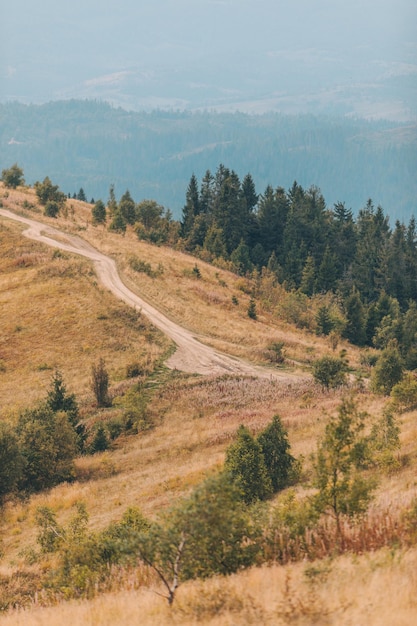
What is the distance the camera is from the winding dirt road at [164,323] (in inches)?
2083

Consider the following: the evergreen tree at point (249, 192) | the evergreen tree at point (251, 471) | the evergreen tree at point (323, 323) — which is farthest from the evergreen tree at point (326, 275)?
the evergreen tree at point (251, 471)

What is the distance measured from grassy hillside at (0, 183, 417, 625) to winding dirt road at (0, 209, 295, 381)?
1.47 metres

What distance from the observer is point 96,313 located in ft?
209

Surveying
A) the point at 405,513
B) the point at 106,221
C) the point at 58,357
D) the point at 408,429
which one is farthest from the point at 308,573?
the point at 106,221

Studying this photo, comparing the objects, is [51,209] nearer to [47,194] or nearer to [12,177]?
[47,194]

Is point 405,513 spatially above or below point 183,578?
above

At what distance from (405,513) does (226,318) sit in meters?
55.3

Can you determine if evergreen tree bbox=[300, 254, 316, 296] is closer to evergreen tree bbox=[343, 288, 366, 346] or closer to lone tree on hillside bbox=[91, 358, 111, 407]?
evergreen tree bbox=[343, 288, 366, 346]

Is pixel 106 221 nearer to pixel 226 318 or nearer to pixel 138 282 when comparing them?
pixel 138 282

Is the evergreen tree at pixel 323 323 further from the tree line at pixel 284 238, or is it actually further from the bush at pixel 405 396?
the bush at pixel 405 396

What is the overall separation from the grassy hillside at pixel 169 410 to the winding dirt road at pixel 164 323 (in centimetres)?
147

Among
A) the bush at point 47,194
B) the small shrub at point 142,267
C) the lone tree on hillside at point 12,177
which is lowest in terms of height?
the small shrub at point 142,267

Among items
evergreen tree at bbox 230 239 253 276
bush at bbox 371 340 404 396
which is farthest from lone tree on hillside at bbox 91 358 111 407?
evergreen tree at bbox 230 239 253 276

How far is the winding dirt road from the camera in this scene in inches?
2083
